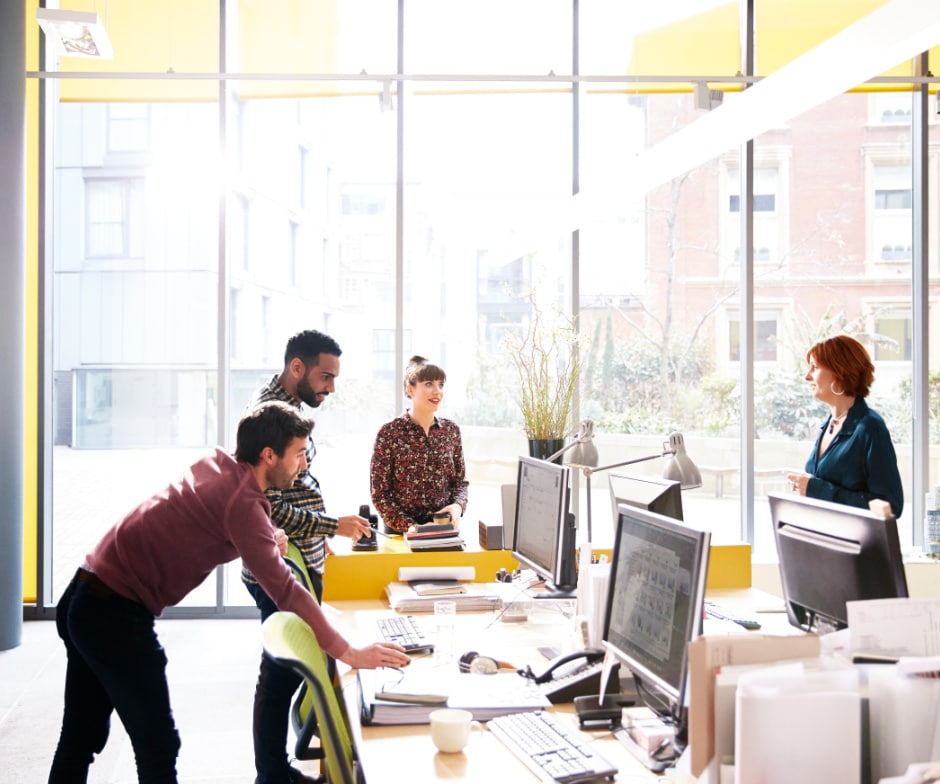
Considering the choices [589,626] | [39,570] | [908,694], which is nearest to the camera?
[908,694]

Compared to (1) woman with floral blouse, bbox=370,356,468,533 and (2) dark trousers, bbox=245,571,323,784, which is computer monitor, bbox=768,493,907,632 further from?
(1) woman with floral blouse, bbox=370,356,468,533

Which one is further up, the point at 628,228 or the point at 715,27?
the point at 715,27

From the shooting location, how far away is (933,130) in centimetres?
601

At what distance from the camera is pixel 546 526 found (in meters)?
3.26

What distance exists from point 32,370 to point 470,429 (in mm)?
2691

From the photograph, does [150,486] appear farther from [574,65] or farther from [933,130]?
[933,130]

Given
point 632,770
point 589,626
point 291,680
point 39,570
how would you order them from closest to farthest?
1. point 632,770
2. point 589,626
3. point 291,680
4. point 39,570

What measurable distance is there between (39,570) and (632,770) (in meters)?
4.81

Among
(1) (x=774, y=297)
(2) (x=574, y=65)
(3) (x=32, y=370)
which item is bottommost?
(3) (x=32, y=370)

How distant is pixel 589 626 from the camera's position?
8.67 ft

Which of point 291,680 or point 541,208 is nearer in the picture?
point 291,680

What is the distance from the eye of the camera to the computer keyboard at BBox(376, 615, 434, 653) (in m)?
2.78

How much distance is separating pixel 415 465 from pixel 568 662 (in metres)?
1.83

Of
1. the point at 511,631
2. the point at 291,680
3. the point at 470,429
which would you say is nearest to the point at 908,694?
the point at 511,631
